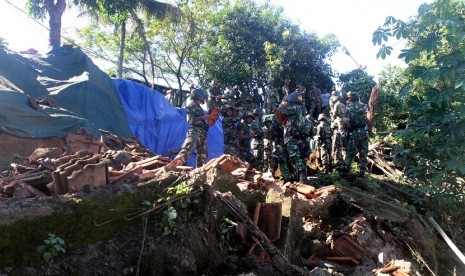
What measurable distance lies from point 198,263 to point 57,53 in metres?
8.42

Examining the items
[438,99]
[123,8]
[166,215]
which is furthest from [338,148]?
[123,8]

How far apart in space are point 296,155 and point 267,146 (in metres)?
1.49

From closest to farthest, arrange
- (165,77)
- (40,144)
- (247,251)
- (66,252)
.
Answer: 1. (66,252)
2. (247,251)
3. (40,144)
4. (165,77)

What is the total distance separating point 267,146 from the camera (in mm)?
9570

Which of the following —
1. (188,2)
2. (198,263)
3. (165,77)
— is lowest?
(198,263)

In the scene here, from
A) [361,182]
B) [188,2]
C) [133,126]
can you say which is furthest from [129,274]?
[188,2]

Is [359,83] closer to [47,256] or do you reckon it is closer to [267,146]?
[267,146]

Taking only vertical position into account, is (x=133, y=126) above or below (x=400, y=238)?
above

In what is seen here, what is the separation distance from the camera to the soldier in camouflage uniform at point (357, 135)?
9.07 metres

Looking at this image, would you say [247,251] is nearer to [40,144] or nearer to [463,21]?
[463,21]

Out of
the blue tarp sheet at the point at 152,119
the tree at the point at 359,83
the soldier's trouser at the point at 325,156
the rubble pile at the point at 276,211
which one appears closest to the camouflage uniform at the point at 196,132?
the rubble pile at the point at 276,211

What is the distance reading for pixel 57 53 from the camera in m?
10.4

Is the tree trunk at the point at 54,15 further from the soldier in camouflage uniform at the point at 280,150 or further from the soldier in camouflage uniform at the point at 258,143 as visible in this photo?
the soldier in camouflage uniform at the point at 280,150

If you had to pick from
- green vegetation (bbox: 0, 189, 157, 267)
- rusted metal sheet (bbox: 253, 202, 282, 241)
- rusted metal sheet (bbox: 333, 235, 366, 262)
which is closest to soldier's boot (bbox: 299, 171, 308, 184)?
rusted metal sheet (bbox: 333, 235, 366, 262)
